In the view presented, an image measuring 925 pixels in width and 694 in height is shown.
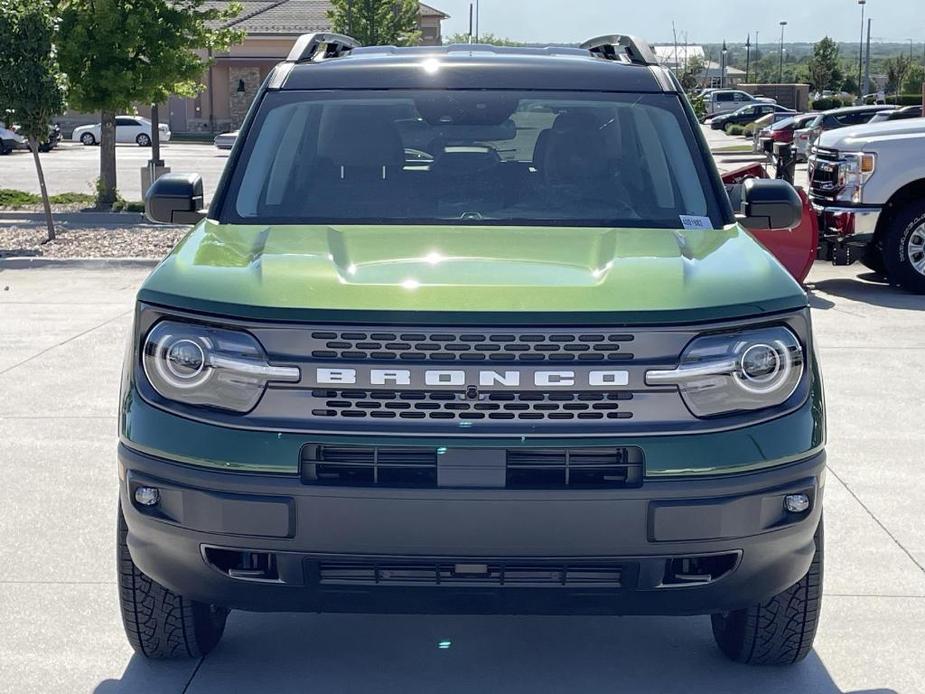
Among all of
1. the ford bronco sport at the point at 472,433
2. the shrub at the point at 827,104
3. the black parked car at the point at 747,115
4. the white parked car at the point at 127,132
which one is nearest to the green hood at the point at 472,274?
the ford bronco sport at the point at 472,433

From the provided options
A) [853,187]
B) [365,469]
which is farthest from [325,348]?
[853,187]

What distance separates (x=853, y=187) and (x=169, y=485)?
10.8 metres

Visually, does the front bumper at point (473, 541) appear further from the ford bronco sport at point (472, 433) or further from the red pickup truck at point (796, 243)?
the red pickup truck at point (796, 243)

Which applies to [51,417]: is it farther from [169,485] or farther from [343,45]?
[169,485]

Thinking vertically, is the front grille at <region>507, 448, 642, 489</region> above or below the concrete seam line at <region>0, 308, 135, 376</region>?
above

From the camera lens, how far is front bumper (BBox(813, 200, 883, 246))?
13312 millimetres

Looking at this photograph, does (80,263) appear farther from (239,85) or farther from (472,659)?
(239,85)

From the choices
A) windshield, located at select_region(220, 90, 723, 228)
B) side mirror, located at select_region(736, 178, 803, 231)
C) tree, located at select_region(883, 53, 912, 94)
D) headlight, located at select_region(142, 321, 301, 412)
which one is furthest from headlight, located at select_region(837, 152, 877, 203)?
tree, located at select_region(883, 53, 912, 94)

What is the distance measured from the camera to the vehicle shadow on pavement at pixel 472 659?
4285 mm

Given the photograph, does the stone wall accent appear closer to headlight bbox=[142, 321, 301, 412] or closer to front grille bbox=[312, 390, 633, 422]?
headlight bbox=[142, 321, 301, 412]

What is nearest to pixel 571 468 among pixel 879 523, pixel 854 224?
pixel 879 523

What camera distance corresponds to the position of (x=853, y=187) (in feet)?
43.9

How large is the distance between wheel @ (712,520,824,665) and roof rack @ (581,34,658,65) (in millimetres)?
2173

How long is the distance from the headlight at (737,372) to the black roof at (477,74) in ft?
5.58
